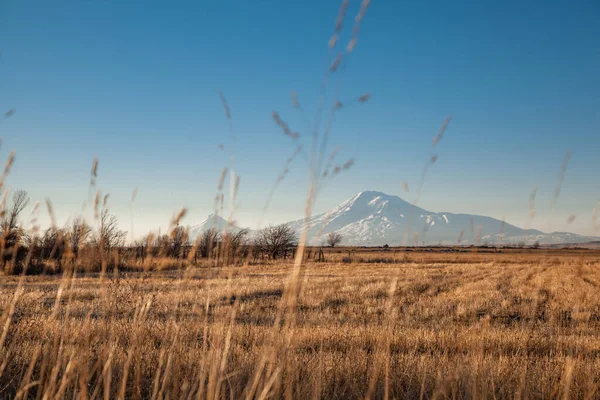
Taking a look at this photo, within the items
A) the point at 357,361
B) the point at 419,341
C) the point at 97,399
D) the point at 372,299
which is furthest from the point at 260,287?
the point at 97,399

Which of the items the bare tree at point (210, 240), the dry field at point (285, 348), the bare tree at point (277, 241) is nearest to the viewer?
the dry field at point (285, 348)

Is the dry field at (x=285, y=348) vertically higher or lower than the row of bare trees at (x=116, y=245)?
lower

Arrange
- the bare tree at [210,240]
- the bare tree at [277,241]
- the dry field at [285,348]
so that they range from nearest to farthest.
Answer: the dry field at [285,348]
the bare tree at [210,240]
the bare tree at [277,241]

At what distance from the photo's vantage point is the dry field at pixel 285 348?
298 centimetres

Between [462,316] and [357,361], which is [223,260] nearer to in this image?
[357,361]

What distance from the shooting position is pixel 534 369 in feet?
15.7

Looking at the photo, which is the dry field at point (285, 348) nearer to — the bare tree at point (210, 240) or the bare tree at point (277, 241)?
the bare tree at point (210, 240)

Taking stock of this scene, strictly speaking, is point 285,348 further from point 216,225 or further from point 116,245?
point 116,245

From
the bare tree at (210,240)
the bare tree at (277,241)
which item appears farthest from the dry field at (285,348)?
the bare tree at (277,241)

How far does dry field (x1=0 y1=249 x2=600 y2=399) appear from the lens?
2984 millimetres

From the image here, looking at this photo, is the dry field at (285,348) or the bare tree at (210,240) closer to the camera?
the dry field at (285,348)

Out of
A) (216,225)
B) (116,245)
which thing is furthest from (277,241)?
(216,225)

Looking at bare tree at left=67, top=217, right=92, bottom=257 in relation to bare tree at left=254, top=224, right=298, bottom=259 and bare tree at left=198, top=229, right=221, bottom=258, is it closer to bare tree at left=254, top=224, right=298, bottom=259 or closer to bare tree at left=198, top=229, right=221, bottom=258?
bare tree at left=198, top=229, right=221, bottom=258

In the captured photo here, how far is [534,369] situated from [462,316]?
7886mm
